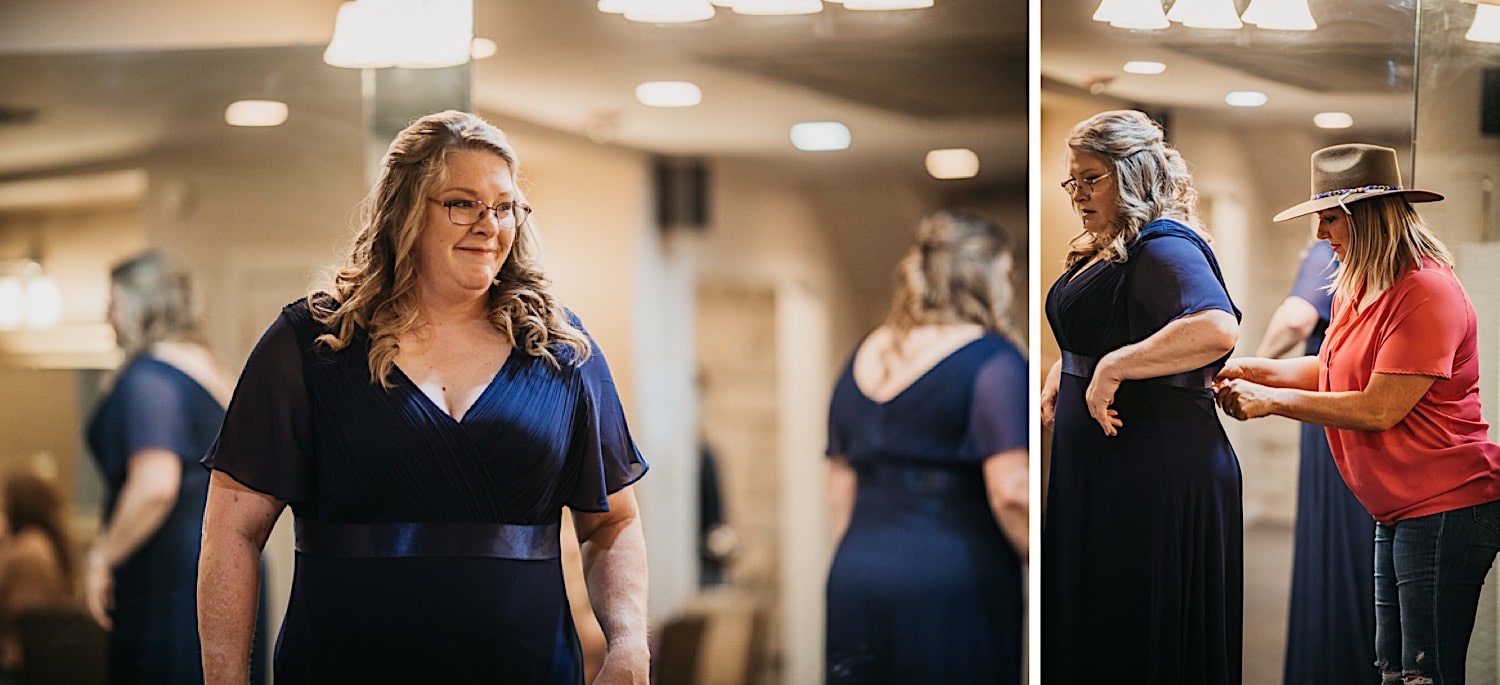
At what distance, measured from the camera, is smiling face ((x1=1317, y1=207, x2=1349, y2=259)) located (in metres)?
3.39

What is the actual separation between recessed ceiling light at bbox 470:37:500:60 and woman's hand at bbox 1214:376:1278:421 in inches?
75.9

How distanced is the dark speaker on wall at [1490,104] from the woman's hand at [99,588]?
11.5 ft

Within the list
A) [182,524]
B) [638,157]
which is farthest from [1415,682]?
[182,524]

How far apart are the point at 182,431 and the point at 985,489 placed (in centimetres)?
198

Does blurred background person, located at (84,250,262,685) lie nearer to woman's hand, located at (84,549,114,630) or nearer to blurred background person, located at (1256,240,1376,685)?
woman's hand, located at (84,549,114,630)

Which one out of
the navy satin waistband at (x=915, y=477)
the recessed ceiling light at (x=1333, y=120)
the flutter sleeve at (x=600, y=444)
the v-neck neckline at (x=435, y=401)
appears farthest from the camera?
the navy satin waistband at (x=915, y=477)

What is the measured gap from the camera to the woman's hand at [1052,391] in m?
3.51

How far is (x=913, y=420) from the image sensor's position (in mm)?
3512

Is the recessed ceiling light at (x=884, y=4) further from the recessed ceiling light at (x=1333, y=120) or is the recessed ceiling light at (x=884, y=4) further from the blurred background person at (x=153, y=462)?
the blurred background person at (x=153, y=462)

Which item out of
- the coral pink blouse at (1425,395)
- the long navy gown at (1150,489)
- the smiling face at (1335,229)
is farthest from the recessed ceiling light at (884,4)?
the coral pink blouse at (1425,395)

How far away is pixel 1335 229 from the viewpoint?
3400 mm

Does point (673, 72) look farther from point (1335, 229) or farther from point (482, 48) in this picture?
point (1335, 229)

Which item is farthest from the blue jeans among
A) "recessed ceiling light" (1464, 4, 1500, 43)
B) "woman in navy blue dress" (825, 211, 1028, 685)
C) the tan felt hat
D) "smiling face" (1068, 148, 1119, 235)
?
"recessed ceiling light" (1464, 4, 1500, 43)

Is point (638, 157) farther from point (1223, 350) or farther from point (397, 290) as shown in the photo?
point (1223, 350)
